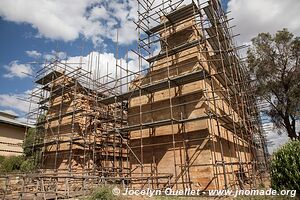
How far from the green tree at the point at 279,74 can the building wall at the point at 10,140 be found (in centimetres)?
2650

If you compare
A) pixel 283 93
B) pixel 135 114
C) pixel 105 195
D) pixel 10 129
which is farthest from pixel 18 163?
pixel 283 93

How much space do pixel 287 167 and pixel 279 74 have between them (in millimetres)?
16410

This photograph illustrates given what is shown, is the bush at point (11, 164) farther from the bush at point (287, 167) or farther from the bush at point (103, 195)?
the bush at point (287, 167)

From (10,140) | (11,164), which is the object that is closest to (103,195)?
(11,164)

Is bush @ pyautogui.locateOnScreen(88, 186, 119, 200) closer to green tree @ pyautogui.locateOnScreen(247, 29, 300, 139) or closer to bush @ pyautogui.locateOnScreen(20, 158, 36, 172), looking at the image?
bush @ pyautogui.locateOnScreen(20, 158, 36, 172)

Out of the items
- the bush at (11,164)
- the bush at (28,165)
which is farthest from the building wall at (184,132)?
the bush at (11,164)

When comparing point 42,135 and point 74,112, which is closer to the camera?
point 74,112

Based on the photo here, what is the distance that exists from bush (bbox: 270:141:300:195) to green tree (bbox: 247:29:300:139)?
14250 millimetres

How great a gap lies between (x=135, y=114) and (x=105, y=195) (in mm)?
8136

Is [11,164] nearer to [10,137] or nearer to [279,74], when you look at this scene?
[10,137]

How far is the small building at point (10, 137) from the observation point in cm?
2703

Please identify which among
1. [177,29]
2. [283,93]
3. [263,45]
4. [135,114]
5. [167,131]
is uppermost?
[263,45]

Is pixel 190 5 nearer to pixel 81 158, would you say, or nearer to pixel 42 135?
pixel 81 158

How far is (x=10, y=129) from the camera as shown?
2888cm
